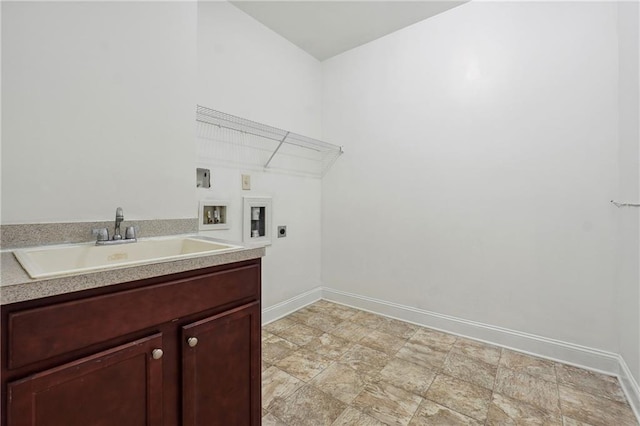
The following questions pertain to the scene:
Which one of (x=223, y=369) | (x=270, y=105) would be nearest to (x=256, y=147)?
(x=270, y=105)

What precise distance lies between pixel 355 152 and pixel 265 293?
1.52 m

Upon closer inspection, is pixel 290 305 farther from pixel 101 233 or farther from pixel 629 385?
pixel 629 385

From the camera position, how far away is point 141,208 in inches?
54.8

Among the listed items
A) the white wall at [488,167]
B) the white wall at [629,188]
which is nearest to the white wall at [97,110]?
the white wall at [488,167]

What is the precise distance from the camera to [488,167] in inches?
80.5

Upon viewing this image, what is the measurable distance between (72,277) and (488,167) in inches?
91.2

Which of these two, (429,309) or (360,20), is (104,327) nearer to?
(429,309)

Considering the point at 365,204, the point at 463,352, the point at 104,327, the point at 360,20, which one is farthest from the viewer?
the point at 365,204

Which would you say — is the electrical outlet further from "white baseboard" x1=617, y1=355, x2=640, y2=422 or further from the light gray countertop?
"white baseboard" x1=617, y1=355, x2=640, y2=422

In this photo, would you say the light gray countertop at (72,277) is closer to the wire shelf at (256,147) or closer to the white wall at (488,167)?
the wire shelf at (256,147)

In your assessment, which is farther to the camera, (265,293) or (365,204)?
(365,204)

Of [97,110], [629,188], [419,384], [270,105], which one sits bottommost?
[419,384]

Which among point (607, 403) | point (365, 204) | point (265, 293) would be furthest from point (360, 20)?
point (607, 403)

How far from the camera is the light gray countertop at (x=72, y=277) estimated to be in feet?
2.05
